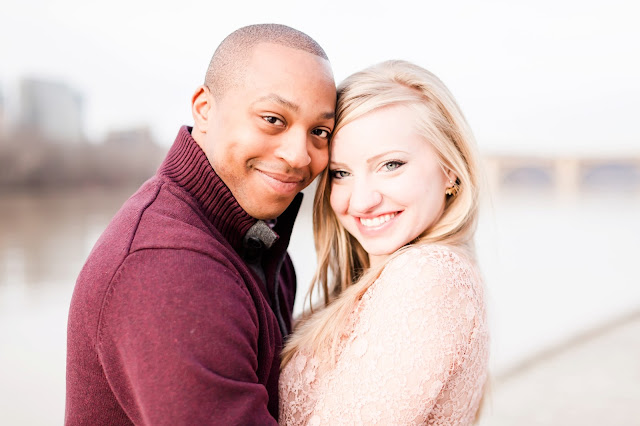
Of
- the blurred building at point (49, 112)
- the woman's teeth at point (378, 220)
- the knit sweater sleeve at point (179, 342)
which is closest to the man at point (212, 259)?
the knit sweater sleeve at point (179, 342)

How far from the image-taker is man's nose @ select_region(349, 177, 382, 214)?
5.43ft

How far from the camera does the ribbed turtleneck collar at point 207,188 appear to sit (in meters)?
1.43

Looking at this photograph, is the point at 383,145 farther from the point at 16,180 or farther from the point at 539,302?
the point at 16,180

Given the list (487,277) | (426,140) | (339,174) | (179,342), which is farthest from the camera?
(487,277)

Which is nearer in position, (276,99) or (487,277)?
(276,99)

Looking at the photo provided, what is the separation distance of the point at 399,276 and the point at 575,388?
119 inches

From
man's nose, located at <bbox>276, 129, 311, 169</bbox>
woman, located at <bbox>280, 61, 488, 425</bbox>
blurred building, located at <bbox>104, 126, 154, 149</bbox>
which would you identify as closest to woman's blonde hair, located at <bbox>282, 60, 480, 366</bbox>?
woman, located at <bbox>280, 61, 488, 425</bbox>

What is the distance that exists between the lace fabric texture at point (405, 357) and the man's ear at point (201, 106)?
65cm

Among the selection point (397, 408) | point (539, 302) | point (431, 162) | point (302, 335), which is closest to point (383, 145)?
point (431, 162)

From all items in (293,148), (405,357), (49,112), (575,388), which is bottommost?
(49,112)

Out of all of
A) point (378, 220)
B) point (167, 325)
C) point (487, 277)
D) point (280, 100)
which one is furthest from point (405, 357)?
point (487, 277)

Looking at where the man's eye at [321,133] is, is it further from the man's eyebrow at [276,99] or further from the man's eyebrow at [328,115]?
the man's eyebrow at [276,99]

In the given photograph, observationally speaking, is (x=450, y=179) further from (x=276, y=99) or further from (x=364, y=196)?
(x=276, y=99)

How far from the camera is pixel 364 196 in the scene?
5.46ft
